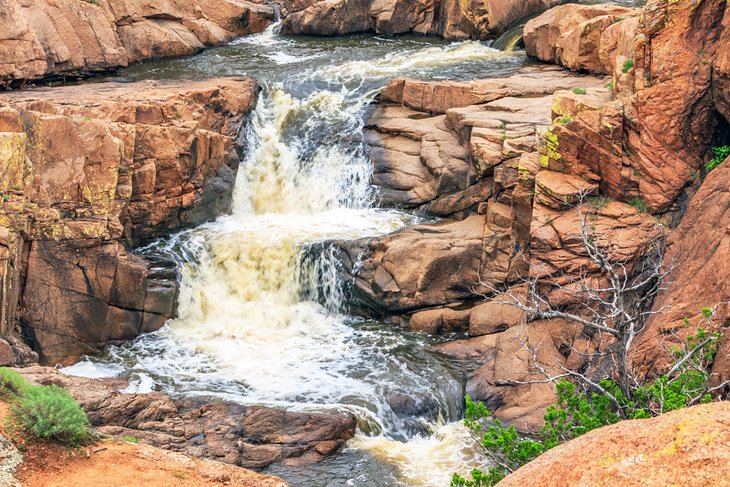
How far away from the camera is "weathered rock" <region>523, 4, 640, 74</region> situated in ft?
78.5

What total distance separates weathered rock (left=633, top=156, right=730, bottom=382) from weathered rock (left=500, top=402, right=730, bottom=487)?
8382mm

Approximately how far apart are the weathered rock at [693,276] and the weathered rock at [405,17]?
16201 mm

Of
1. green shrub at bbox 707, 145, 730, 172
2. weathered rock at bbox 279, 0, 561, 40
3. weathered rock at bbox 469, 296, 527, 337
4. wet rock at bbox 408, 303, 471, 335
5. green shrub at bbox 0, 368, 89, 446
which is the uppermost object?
weathered rock at bbox 279, 0, 561, 40

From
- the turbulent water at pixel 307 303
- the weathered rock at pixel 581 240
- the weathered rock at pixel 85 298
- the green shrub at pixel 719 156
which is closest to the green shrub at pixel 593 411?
the turbulent water at pixel 307 303

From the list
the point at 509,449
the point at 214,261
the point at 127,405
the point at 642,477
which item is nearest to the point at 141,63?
the point at 214,261

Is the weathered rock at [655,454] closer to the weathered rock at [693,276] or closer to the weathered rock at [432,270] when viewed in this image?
the weathered rock at [693,276]

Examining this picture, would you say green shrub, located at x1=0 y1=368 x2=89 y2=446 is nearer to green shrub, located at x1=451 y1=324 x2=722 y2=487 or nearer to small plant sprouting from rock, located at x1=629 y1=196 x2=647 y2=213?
green shrub, located at x1=451 y1=324 x2=722 y2=487

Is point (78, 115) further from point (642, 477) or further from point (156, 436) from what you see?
point (642, 477)

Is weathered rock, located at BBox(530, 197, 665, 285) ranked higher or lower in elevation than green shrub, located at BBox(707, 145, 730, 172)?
lower

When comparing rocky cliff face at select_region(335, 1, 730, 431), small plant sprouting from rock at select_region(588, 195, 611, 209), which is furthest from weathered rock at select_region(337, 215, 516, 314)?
small plant sprouting from rock at select_region(588, 195, 611, 209)

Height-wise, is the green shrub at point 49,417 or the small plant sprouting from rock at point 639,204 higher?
the small plant sprouting from rock at point 639,204

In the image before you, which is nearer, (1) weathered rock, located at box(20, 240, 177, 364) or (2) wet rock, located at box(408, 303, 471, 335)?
(1) weathered rock, located at box(20, 240, 177, 364)

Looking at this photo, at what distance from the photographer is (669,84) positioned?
59.7 ft

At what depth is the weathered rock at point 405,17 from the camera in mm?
31922
